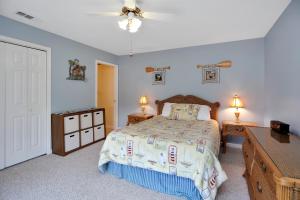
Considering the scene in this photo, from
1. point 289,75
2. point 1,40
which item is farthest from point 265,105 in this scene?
point 1,40

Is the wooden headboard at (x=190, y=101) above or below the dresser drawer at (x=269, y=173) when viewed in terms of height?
above

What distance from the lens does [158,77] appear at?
4309mm

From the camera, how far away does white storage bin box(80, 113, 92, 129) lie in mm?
3479

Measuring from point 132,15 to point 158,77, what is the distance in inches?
89.8

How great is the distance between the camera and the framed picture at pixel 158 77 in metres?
4.25

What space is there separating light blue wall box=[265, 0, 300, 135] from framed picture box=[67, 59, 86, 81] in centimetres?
377

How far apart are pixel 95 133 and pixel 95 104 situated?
0.77 m

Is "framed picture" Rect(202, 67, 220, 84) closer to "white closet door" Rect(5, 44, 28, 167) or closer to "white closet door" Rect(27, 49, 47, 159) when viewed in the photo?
"white closet door" Rect(27, 49, 47, 159)

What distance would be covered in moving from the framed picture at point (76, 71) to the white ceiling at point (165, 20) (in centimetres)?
52

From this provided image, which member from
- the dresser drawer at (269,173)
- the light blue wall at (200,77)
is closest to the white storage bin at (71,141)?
the light blue wall at (200,77)

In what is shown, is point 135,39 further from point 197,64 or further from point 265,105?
point 265,105

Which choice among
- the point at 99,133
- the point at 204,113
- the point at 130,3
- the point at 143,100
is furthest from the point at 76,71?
the point at 204,113

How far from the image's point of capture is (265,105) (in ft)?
10.6

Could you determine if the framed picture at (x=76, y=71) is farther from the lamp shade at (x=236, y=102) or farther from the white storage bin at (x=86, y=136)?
the lamp shade at (x=236, y=102)
